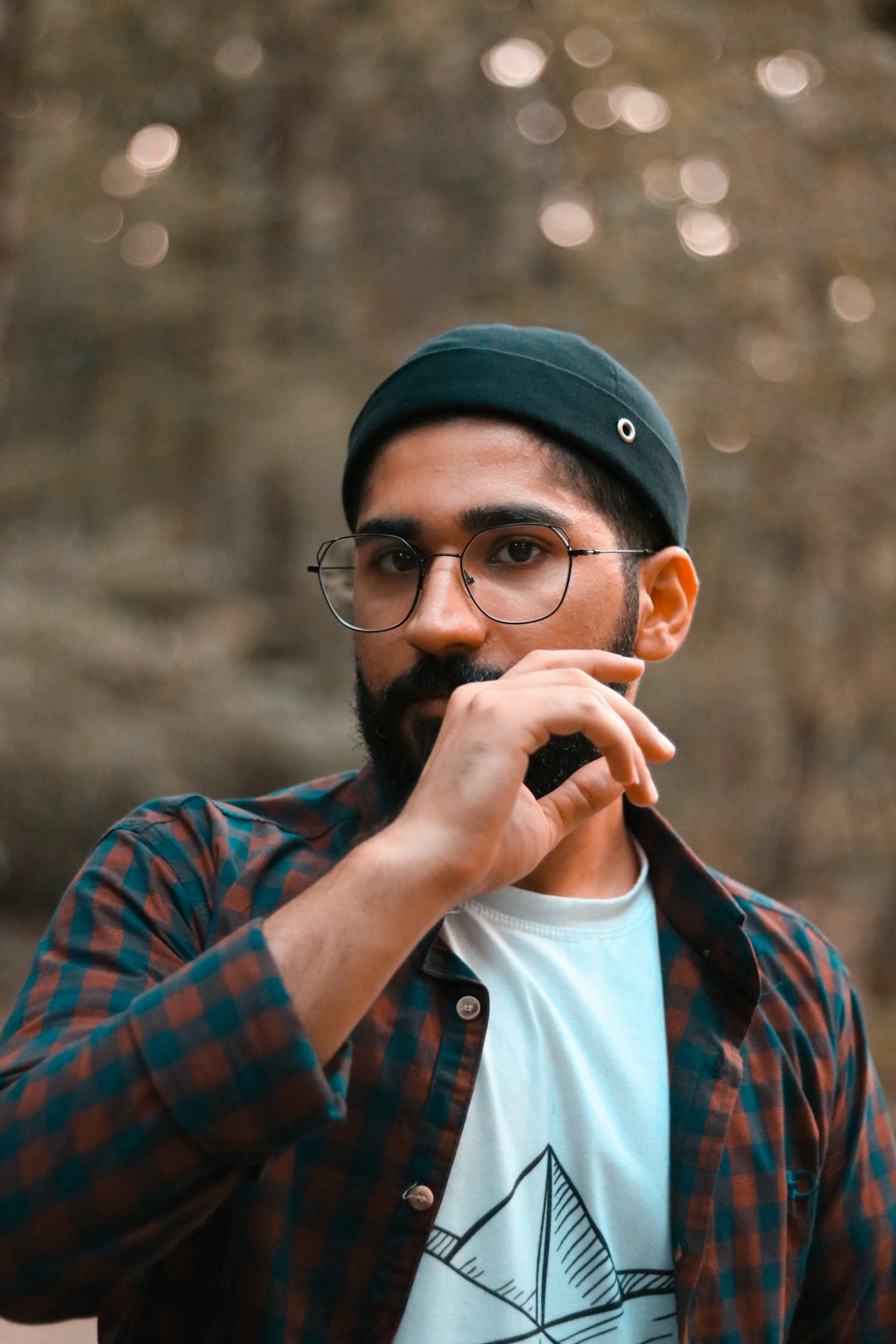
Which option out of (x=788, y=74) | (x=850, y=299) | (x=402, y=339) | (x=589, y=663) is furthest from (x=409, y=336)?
(x=589, y=663)

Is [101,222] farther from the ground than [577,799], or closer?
farther from the ground

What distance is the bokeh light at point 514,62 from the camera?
265 inches

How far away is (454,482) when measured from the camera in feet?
6.22

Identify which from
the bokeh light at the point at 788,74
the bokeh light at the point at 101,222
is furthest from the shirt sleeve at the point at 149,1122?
the bokeh light at the point at 101,222

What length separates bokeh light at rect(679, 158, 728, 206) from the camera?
6.85 metres

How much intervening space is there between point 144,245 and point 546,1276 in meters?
8.58

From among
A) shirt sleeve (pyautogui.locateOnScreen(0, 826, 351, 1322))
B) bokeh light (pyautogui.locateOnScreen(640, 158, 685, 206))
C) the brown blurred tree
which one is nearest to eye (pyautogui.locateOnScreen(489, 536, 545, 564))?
shirt sleeve (pyautogui.locateOnScreen(0, 826, 351, 1322))

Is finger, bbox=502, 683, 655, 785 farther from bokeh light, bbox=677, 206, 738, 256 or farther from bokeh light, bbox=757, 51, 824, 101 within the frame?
bokeh light, bbox=677, 206, 738, 256

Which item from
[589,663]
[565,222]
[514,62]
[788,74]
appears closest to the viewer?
[589,663]

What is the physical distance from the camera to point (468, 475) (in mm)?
1901

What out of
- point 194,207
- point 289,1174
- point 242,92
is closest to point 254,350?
point 194,207

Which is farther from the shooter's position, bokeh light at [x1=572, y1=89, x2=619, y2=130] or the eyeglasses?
bokeh light at [x1=572, y1=89, x2=619, y2=130]

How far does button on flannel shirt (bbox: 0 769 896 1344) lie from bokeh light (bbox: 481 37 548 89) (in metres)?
5.97

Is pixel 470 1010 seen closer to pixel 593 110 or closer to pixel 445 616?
pixel 445 616
